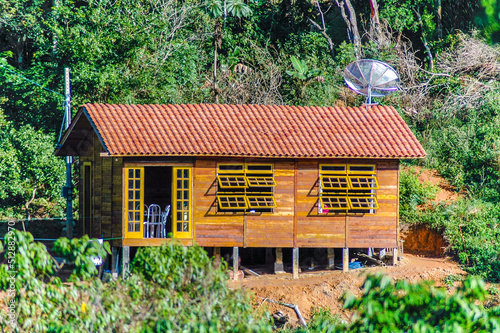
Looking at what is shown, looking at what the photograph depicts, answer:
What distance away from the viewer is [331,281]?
18.0 metres

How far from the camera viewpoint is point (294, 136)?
59.7 ft

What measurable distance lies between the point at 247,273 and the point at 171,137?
13.8 ft

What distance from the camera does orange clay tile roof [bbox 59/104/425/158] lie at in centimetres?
1702

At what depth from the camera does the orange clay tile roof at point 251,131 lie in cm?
1702

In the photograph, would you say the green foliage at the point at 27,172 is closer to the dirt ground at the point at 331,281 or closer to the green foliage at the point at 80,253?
the dirt ground at the point at 331,281

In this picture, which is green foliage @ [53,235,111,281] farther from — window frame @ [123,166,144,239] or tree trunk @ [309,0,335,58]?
tree trunk @ [309,0,335,58]

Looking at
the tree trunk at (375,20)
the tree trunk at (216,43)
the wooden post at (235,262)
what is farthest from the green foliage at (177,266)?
the tree trunk at (375,20)

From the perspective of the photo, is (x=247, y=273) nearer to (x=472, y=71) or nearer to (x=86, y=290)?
(x=86, y=290)

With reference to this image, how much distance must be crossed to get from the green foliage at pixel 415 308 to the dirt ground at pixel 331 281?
27.7ft

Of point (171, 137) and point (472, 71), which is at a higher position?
point (472, 71)

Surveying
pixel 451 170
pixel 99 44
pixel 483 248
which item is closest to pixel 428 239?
pixel 483 248

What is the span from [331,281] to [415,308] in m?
10.1

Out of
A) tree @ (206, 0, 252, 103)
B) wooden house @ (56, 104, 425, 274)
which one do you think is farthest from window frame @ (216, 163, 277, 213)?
tree @ (206, 0, 252, 103)

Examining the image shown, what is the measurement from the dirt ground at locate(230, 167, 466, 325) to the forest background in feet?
2.26
